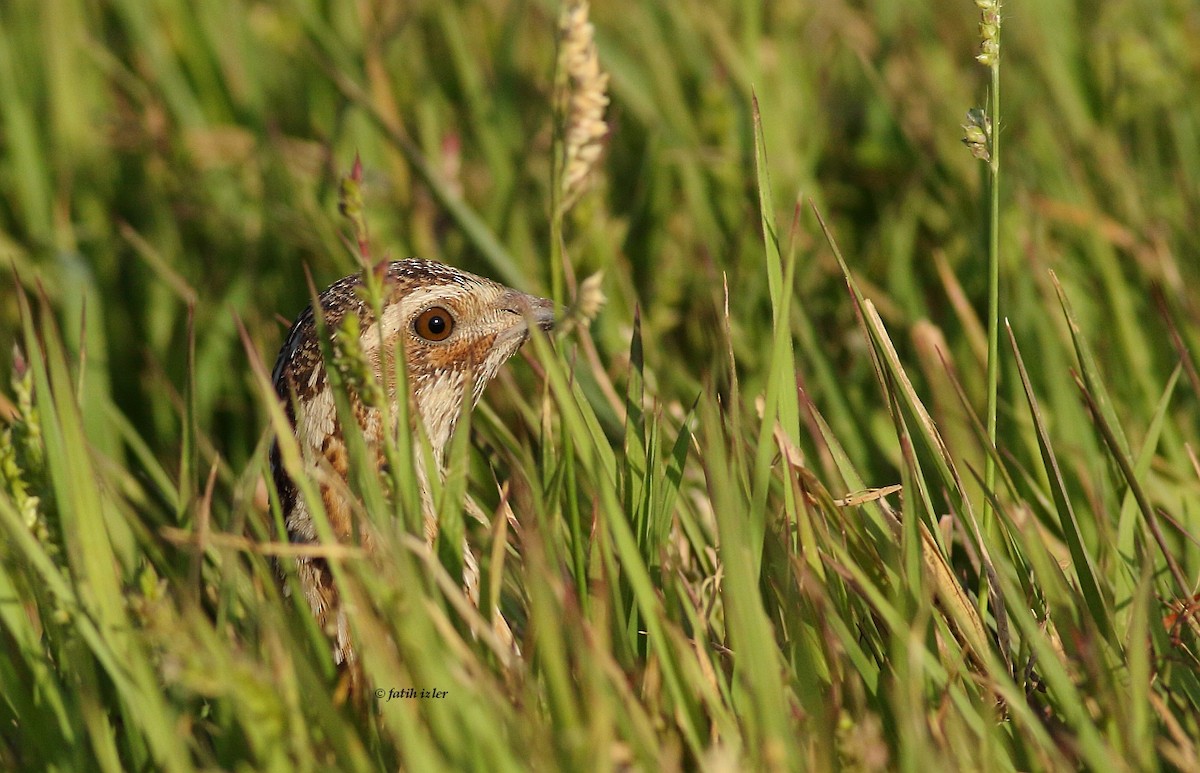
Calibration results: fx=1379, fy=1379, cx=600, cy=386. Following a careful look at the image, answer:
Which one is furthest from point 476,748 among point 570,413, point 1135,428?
point 1135,428

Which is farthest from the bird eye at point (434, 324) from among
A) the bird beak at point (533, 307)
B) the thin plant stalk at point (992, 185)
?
the thin plant stalk at point (992, 185)

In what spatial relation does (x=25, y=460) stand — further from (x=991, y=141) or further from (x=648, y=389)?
(x=991, y=141)

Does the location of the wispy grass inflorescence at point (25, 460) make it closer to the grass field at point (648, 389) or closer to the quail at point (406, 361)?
the grass field at point (648, 389)

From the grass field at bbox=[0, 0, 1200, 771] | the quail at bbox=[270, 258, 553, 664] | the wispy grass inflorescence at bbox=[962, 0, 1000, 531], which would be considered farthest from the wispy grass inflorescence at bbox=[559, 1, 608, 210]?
the wispy grass inflorescence at bbox=[962, 0, 1000, 531]

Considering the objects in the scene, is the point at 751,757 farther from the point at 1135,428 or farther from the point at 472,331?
the point at 1135,428

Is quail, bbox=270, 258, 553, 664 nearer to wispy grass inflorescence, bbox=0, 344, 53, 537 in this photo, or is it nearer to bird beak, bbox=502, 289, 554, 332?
bird beak, bbox=502, 289, 554, 332

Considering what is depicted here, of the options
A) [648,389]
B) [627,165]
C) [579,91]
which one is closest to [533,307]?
[648,389]
